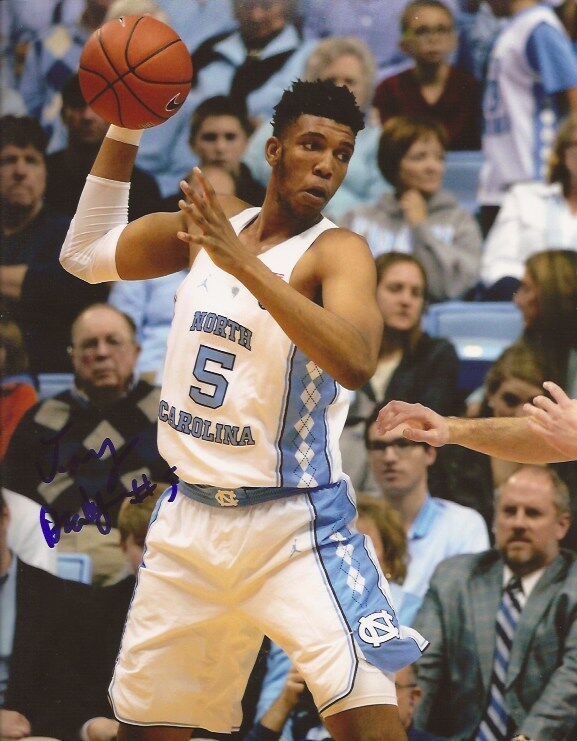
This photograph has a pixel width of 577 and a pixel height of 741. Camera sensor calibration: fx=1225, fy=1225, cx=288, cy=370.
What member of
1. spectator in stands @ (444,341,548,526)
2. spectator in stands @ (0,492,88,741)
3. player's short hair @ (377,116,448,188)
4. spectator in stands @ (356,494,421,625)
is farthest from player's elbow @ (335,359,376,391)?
player's short hair @ (377,116,448,188)

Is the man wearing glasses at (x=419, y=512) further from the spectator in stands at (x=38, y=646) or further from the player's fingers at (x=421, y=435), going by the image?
the player's fingers at (x=421, y=435)

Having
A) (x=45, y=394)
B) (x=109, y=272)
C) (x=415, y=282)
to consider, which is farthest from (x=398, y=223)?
(x=109, y=272)

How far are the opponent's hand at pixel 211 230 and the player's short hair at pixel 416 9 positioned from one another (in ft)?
10.0

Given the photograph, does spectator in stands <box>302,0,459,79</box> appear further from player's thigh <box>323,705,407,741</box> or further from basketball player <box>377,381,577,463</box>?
player's thigh <box>323,705,407,741</box>

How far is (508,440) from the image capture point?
3.42 metres

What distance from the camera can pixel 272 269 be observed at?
131 inches

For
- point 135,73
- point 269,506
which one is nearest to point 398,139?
point 135,73

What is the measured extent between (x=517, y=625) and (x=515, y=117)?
242 centimetres

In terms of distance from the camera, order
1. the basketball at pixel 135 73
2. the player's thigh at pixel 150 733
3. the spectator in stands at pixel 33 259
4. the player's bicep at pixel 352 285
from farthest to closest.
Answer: the spectator in stands at pixel 33 259 < the basketball at pixel 135 73 < the player's thigh at pixel 150 733 < the player's bicep at pixel 352 285

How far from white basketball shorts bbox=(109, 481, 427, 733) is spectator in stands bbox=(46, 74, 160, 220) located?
2.66 metres

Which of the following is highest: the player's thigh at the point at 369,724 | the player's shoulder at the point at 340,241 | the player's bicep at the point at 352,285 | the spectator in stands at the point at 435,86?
the spectator in stands at the point at 435,86

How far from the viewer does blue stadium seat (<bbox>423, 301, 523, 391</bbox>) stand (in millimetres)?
5359

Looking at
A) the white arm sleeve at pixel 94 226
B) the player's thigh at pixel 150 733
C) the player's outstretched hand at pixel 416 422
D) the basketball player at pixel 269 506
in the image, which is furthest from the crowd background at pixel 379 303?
the player's outstretched hand at pixel 416 422

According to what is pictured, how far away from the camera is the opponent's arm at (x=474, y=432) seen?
3256 mm
